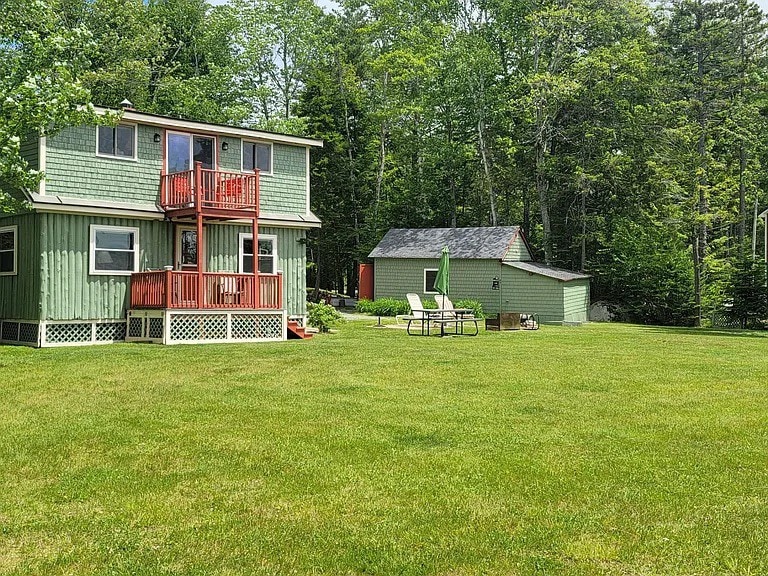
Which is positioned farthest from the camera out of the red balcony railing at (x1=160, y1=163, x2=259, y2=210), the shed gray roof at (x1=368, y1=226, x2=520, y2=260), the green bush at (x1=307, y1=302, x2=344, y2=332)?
the shed gray roof at (x1=368, y1=226, x2=520, y2=260)

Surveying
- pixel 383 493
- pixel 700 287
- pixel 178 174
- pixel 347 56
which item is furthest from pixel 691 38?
pixel 383 493

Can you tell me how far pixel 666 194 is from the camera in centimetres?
3300

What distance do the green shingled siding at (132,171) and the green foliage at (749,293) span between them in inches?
726

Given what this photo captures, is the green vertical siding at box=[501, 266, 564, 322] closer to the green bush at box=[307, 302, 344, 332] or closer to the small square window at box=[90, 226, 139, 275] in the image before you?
the green bush at box=[307, 302, 344, 332]

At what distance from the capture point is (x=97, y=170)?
1744 centimetres

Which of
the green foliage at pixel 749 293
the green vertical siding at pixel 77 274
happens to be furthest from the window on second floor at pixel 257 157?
the green foliage at pixel 749 293

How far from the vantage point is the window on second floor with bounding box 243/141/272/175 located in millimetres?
19828

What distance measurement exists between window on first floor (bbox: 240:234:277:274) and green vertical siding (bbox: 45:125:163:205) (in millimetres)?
2515

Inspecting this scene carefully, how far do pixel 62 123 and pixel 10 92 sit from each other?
87 cm

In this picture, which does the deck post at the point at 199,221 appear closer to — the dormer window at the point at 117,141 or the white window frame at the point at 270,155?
the dormer window at the point at 117,141

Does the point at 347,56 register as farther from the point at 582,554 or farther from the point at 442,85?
the point at 582,554

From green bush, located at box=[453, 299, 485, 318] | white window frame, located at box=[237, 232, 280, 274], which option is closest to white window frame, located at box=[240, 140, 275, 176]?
white window frame, located at box=[237, 232, 280, 274]

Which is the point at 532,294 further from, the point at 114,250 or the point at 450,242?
the point at 114,250

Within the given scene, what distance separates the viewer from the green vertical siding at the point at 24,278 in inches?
653
